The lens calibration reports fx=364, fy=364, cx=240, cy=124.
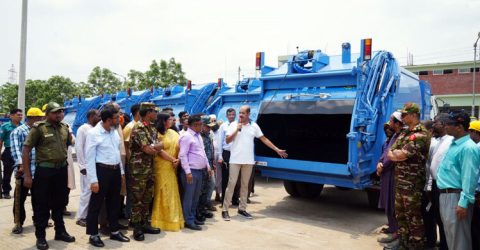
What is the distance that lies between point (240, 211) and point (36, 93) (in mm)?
30995

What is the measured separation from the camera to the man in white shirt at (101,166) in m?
4.03

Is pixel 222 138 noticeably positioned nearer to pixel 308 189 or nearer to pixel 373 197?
pixel 308 189

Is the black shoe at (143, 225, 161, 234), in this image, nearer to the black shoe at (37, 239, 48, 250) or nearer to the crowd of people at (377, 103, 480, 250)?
the black shoe at (37, 239, 48, 250)

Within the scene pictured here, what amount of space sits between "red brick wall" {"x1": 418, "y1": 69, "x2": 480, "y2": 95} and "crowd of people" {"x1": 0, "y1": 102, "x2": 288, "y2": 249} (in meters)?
27.7

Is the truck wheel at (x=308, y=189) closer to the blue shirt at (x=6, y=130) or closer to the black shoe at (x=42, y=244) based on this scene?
the black shoe at (x=42, y=244)

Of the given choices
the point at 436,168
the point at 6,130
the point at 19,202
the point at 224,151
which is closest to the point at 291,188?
the point at 224,151

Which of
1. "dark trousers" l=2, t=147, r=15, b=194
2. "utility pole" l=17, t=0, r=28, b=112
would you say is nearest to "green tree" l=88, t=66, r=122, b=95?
"utility pole" l=17, t=0, r=28, b=112

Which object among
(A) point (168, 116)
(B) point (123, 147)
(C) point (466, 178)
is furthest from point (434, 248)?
(B) point (123, 147)

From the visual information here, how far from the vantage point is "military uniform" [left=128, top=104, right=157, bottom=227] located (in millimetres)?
4449

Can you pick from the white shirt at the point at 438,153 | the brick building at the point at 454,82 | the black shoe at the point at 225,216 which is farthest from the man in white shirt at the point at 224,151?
the brick building at the point at 454,82

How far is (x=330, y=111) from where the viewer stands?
17.2 ft

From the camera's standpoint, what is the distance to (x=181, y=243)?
434 centimetres

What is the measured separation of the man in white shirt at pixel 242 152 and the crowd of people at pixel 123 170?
0.02 m

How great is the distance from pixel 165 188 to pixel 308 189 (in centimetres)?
328
